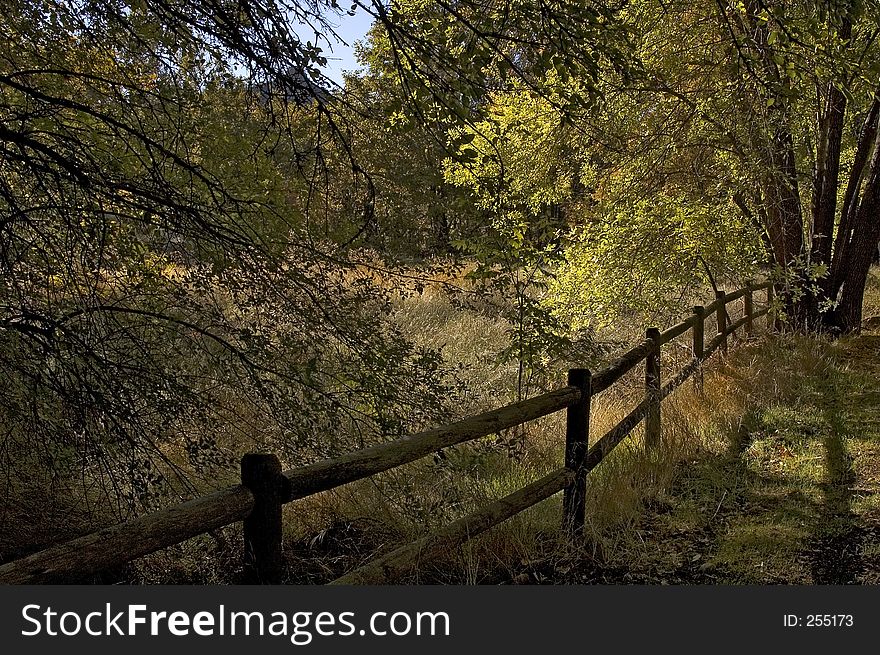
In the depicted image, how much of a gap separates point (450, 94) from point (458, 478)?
10.2 ft

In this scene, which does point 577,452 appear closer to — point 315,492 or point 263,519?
point 315,492

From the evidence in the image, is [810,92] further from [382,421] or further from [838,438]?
[382,421]

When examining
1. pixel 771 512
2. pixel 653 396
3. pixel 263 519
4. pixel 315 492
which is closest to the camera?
pixel 263 519

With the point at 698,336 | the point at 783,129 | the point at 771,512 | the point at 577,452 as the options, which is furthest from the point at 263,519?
the point at 783,129

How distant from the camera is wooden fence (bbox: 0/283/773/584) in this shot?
2449 millimetres

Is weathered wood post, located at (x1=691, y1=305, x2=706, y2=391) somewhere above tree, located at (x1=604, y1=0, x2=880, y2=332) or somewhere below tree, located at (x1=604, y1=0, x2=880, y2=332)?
below

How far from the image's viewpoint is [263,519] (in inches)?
123

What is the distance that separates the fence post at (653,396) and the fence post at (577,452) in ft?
6.80

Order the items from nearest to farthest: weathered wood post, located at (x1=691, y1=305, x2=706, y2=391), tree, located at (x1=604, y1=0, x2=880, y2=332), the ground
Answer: the ground < tree, located at (x1=604, y1=0, x2=880, y2=332) < weathered wood post, located at (x1=691, y1=305, x2=706, y2=391)

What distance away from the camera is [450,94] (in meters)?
4.16

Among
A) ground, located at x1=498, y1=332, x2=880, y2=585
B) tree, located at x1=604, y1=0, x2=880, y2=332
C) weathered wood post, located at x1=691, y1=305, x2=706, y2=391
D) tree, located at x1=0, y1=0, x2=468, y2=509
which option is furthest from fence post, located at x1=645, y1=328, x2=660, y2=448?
tree, located at x1=0, y1=0, x2=468, y2=509

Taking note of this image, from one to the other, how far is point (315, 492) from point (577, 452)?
246cm

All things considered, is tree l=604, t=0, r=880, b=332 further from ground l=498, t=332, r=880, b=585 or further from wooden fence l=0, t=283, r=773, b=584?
wooden fence l=0, t=283, r=773, b=584

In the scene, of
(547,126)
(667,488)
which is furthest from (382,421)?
(547,126)
